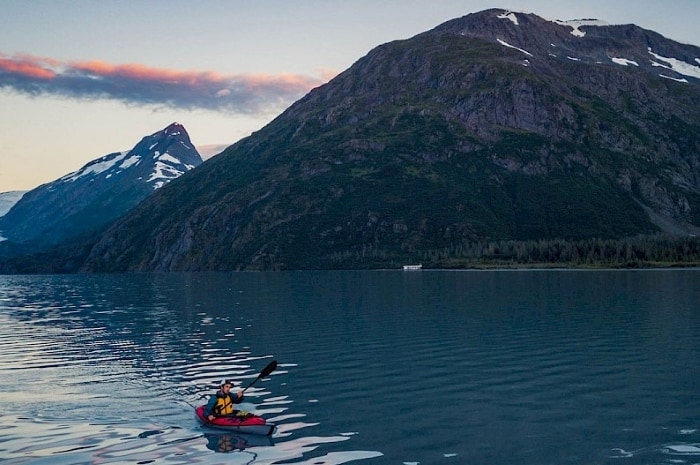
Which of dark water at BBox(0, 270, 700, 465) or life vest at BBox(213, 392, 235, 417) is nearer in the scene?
dark water at BBox(0, 270, 700, 465)

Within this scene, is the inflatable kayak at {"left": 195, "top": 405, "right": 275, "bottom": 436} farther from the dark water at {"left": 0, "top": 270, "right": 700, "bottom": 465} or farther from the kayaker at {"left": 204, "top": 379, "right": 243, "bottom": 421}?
the dark water at {"left": 0, "top": 270, "right": 700, "bottom": 465}

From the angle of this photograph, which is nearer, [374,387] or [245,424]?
[245,424]

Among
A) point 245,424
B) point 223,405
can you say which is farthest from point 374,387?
point 245,424

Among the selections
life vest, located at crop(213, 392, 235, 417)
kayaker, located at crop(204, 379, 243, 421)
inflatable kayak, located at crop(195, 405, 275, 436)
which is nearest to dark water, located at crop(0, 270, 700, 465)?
inflatable kayak, located at crop(195, 405, 275, 436)

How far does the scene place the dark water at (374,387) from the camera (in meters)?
38.4

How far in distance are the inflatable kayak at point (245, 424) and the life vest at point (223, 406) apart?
21.2 inches

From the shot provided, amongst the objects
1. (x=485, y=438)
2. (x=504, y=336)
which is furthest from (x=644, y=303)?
(x=485, y=438)

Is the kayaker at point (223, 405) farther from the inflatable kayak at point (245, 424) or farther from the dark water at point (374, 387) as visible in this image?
the dark water at point (374, 387)

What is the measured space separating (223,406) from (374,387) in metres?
14.3

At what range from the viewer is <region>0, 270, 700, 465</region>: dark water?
38438 mm

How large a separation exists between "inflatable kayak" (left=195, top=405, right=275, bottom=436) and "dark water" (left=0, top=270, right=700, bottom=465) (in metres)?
0.62

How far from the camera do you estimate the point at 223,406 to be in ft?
144

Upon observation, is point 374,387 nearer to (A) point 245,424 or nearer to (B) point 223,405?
(B) point 223,405

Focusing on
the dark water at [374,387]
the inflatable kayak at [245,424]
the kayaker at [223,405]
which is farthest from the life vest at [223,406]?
the dark water at [374,387]
